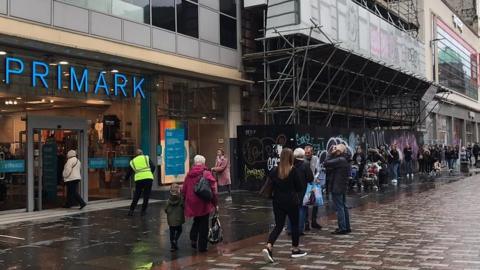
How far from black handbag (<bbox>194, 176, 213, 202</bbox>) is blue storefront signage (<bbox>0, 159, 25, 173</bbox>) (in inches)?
255

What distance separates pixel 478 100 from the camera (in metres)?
52.9

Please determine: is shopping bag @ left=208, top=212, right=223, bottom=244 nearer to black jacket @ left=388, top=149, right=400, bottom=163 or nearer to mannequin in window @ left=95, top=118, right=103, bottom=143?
mannequin in window @ left=95, top=118, right=103, bottom=143

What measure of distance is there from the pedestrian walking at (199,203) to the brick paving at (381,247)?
32 centimetres

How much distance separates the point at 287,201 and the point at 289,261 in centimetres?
86

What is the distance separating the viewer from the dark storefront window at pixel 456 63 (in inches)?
1601

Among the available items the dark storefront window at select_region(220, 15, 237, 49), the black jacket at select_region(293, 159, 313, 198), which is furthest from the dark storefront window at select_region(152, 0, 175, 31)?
the black jacket at select_region(293, 159, 313, 198)

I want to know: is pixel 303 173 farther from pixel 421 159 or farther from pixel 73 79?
pixel 421 159

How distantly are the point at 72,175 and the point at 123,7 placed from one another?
5.10 metres

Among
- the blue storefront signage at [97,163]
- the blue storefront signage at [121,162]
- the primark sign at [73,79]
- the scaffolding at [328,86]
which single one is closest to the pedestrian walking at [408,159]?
the scaffolding at [328,86]

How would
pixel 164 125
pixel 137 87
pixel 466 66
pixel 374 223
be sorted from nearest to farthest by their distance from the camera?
pixel 374 223 → pixel 137 87 → pixel 164 125 → pixel 466 66

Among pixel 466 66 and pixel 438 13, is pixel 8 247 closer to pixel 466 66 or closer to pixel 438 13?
pixel 438 13

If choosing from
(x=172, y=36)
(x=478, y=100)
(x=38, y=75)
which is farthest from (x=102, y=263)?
(x=478, y=100)

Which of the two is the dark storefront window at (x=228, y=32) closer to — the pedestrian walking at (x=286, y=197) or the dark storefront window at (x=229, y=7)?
the dark storefront window at (x=229, y=7)

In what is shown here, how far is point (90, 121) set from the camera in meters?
15.1
